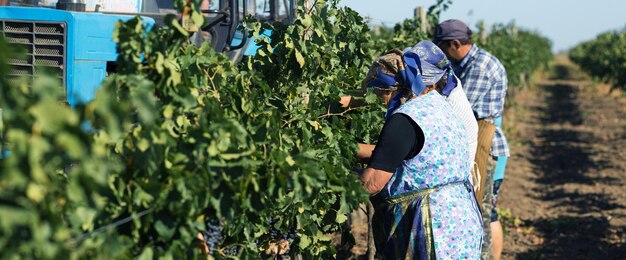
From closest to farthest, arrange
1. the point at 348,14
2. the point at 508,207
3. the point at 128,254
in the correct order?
1. the point at 128,254
2. the point at 348,14
3. the point at 508,207

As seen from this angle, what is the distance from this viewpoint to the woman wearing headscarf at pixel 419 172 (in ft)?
10.6

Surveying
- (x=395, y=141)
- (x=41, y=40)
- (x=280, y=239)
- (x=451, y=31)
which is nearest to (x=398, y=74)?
(x=395, y=141)

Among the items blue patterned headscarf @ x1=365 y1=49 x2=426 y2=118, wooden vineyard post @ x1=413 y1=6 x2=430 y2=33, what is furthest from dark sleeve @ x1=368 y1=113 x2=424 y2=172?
wooden vineyard post @ x1=413 y1=6 x2=430 y2=33

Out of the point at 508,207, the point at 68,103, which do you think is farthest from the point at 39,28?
the point at 508,207

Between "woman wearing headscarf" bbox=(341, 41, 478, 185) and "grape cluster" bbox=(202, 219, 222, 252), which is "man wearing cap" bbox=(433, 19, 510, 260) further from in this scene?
"grape cluster" bbox=(202, 219, 222, 252)

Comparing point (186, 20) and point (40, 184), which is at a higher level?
point (186, 20)

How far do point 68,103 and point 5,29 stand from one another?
565 millimetres

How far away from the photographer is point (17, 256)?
1.76 metres

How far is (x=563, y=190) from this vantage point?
11.0m

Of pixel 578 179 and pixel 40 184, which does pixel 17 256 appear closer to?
pixel 40 184

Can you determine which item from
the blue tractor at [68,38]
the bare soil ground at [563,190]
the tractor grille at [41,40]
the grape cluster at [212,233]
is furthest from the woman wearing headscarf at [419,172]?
the tractor grille at [41,40]

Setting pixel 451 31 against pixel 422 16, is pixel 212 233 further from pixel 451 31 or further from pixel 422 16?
pixel 422 16

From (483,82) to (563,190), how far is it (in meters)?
6.10

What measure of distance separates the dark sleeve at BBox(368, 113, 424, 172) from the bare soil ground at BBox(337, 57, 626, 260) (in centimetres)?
158
